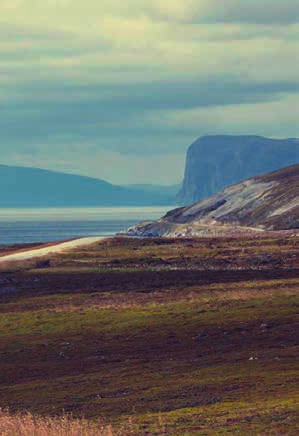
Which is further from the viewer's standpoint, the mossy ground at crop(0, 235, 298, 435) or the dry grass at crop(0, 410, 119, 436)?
the mossy ground at crop(0, 235, 298, 435)

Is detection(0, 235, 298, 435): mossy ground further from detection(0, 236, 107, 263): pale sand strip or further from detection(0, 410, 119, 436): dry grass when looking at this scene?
detection(0, 236, 107, 263): pale sand strip

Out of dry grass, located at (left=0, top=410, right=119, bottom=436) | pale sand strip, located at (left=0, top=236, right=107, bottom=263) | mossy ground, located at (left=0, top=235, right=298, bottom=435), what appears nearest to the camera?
dry grass, located at (left=0, top=410, right=119, bottom=436)

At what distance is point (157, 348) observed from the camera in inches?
2251

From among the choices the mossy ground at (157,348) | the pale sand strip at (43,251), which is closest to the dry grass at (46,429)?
the mossy ground at (157,348)

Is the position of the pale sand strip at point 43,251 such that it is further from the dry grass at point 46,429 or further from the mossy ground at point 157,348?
the dry grass at point 46,429

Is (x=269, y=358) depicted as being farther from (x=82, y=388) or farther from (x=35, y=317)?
(x=35, y=317)

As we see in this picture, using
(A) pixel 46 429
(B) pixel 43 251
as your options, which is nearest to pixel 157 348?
(A) pixel 46 429

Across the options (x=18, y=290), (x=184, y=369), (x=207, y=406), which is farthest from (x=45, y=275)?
(x=207, y=406)

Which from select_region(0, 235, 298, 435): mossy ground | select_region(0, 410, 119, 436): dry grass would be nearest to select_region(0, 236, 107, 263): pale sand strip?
select_region(0, 235, 298, 435): mossy ground

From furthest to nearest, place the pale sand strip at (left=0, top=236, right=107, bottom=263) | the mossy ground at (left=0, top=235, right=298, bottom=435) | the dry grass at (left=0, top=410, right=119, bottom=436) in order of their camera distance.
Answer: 1. the pale sand strip at (left=0, top=236, right=107, bottom=263)
2. the mossy ground at (left=0, top=235, right=298, bottom=435)
3. the dry grass at (left=0, top=410, right=119, bottom=436)

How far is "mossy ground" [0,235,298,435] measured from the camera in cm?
3903

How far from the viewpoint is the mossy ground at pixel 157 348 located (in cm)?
3903

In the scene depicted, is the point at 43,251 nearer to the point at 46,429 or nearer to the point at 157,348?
the point at 157,348

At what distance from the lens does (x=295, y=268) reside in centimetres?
10888
